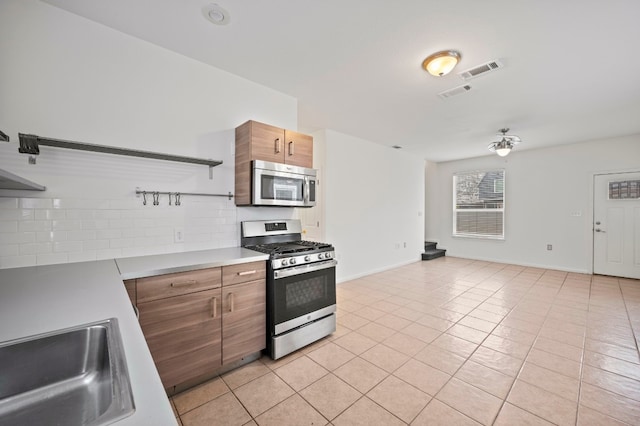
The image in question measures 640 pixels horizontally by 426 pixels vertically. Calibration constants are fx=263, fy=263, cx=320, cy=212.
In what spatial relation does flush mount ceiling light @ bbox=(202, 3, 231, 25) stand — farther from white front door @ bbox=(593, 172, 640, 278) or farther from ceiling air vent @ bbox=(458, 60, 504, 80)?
white front door @ bbox=(593, 172, 640, 278)

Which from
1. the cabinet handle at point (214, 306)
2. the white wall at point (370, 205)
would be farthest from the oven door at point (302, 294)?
the white wall at point (370, 205)

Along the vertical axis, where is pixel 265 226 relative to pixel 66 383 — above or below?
above

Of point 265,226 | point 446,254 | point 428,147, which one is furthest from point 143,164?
point 446,254

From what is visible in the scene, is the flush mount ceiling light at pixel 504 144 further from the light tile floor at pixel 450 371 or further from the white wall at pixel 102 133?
the white wall at pixel 102 133

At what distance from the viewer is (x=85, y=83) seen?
1957 millimetres

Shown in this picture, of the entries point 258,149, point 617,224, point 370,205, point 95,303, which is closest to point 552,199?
point 617,224

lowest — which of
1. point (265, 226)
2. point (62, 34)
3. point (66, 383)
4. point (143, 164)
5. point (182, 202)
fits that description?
point (66, 383)

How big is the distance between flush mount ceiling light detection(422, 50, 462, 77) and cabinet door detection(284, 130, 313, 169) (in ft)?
4.44

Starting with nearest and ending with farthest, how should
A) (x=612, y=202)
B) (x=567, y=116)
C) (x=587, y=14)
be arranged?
(x=587, y=14)
(x=567, y=116)
(x=612, y=202)

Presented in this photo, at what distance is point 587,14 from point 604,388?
8.89ft

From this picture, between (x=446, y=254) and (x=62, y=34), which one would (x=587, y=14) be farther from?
(x=446, y=254)

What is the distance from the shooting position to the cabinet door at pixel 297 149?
2.77 meters

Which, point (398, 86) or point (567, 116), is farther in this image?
point (567, 116)

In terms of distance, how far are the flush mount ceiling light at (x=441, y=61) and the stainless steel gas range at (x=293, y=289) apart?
1963 millimetres
